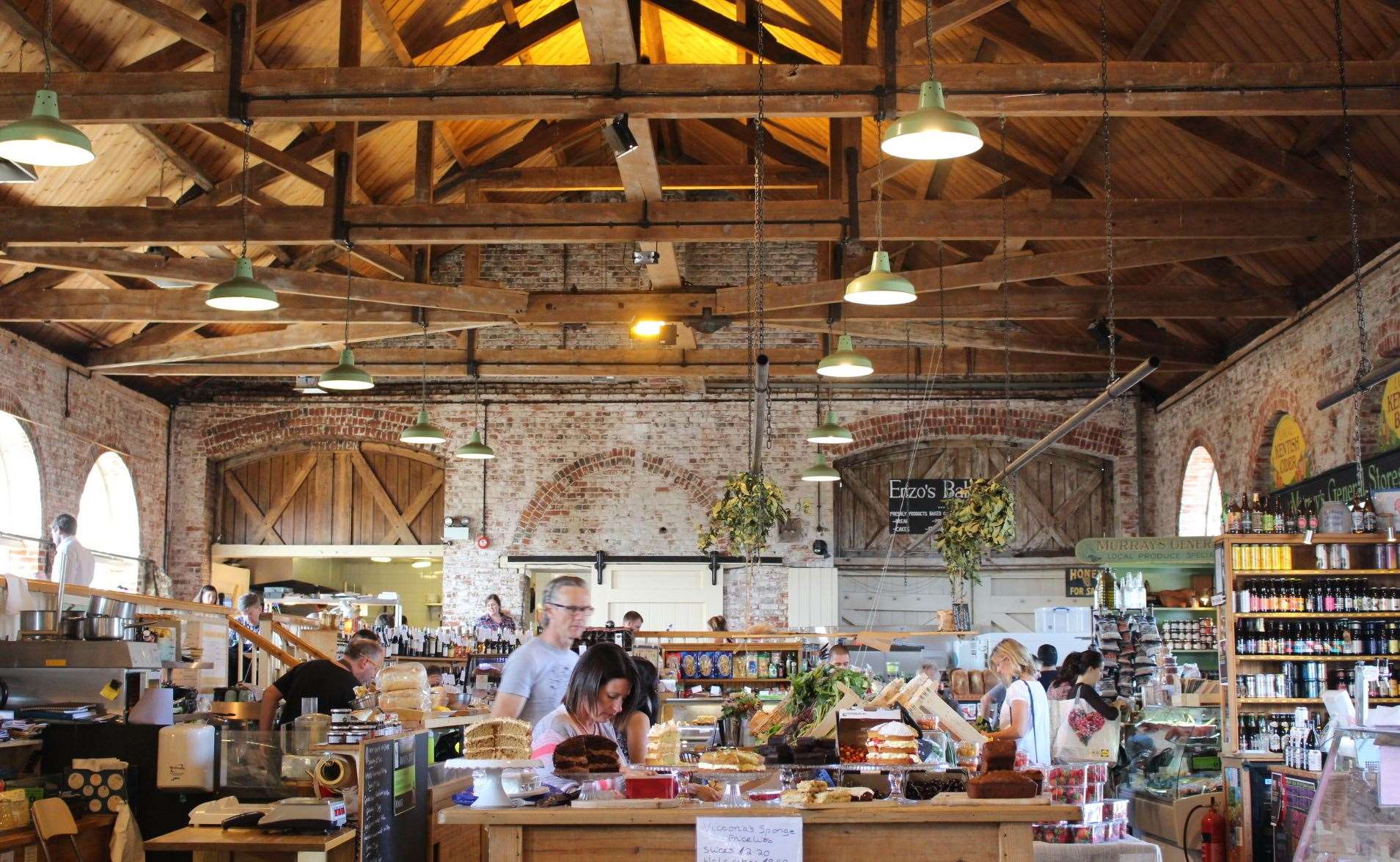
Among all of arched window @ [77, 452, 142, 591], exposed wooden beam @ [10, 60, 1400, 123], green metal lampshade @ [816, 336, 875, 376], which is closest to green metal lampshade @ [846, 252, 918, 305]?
exposed wooden beam @ [10, 60, 1400, 123]

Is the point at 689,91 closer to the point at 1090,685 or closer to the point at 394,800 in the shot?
the point at 394,800

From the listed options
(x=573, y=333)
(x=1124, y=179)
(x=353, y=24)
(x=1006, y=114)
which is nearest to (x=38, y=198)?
(x=353, y=24)

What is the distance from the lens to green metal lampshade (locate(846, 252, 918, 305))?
843 centimetres

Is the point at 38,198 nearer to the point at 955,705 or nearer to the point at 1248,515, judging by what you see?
the point at 955,705

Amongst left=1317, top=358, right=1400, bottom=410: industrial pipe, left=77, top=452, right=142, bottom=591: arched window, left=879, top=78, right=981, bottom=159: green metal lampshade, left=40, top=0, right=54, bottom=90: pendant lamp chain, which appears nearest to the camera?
left=879, top=78, right=981, bottom=159: green metal lampshade

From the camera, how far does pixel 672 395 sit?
58.1 ft

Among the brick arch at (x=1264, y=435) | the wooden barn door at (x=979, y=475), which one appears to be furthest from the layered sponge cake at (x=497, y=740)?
the wooden barn door at (x=979, y=475)

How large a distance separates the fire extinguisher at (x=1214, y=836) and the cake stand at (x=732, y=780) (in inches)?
221

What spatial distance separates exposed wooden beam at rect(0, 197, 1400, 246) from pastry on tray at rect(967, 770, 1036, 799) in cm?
658

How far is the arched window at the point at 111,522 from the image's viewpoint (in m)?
16.2

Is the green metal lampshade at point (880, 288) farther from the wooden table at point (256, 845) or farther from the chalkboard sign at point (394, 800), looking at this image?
the wooden table at point (256, 845)

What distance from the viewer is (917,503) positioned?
17469 millimetres

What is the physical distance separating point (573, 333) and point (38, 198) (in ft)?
23.1

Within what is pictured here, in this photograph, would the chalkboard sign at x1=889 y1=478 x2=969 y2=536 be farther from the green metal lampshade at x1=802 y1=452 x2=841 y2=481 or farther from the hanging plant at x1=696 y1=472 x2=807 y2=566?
the hanging plant at x1=696 y1=472 x2=807 y2=566
